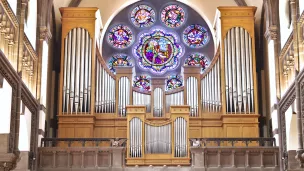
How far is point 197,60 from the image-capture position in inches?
1302

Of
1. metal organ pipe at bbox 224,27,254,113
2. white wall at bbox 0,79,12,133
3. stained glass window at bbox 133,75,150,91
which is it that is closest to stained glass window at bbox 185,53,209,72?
stained glass window at bbox 133,75,150,91

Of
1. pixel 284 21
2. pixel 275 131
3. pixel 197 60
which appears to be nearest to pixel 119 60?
pixel 197 60

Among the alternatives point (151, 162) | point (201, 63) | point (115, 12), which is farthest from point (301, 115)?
point (115, 12)

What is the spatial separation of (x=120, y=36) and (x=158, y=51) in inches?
74.0

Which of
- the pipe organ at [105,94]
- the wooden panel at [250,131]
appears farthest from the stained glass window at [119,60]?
the wooden panel at [250,131]

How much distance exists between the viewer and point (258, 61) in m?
A: 30.9

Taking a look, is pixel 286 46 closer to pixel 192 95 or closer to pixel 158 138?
pixel 192 95

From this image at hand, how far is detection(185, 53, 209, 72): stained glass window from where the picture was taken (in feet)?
108

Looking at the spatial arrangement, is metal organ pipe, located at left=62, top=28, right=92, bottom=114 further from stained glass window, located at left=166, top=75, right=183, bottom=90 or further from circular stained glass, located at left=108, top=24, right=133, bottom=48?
stained glass window, located at left=166, top=75, right=183, bottom=90

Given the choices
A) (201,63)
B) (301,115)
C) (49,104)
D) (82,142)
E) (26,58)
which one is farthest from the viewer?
(201,63)

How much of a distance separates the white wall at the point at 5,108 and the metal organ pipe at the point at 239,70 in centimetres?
980

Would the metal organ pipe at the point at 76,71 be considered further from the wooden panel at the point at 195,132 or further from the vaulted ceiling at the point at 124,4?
the wooden panel at the point at 195,132

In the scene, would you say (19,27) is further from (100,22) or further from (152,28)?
(152,28)

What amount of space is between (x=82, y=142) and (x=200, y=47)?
8.21 meters
